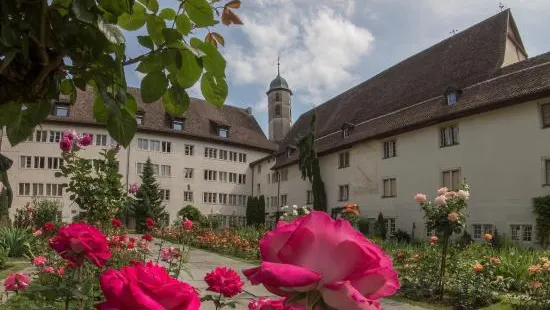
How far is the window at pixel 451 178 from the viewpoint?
25.5 meters

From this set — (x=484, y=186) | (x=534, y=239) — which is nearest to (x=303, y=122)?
(x=484, y=186)

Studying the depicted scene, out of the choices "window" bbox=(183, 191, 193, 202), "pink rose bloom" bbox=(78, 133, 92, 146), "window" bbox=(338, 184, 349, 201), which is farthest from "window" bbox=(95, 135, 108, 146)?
"pink rose bloom" bbox=(78, 133, 92, 146)

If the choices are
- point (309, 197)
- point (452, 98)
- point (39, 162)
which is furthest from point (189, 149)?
point (452, 98)

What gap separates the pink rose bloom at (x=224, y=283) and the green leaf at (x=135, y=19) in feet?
4.40

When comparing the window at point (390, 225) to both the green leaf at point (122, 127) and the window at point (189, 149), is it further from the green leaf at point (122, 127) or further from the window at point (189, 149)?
the green leaf at point (122, 127)

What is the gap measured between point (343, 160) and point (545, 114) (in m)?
15.9

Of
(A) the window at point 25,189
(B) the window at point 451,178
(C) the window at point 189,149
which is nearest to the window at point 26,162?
(A) the window at point 25,189

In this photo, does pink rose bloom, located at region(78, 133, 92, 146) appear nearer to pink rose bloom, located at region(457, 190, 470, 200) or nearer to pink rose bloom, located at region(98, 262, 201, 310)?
pink rose bloom, located at region(98, 262, 201, 310)

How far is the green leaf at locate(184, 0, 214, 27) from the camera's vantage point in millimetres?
1500

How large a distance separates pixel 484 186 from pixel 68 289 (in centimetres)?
2418

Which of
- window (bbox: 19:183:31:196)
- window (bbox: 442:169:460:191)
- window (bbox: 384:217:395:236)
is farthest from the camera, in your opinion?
window (bbox: 19:183:31:196)

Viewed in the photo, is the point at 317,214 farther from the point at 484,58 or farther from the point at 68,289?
the point at 484,58

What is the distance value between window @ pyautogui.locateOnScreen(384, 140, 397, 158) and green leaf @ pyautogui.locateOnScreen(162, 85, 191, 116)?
29.6m

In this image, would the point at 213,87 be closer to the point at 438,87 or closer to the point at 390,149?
the point at 390,149
